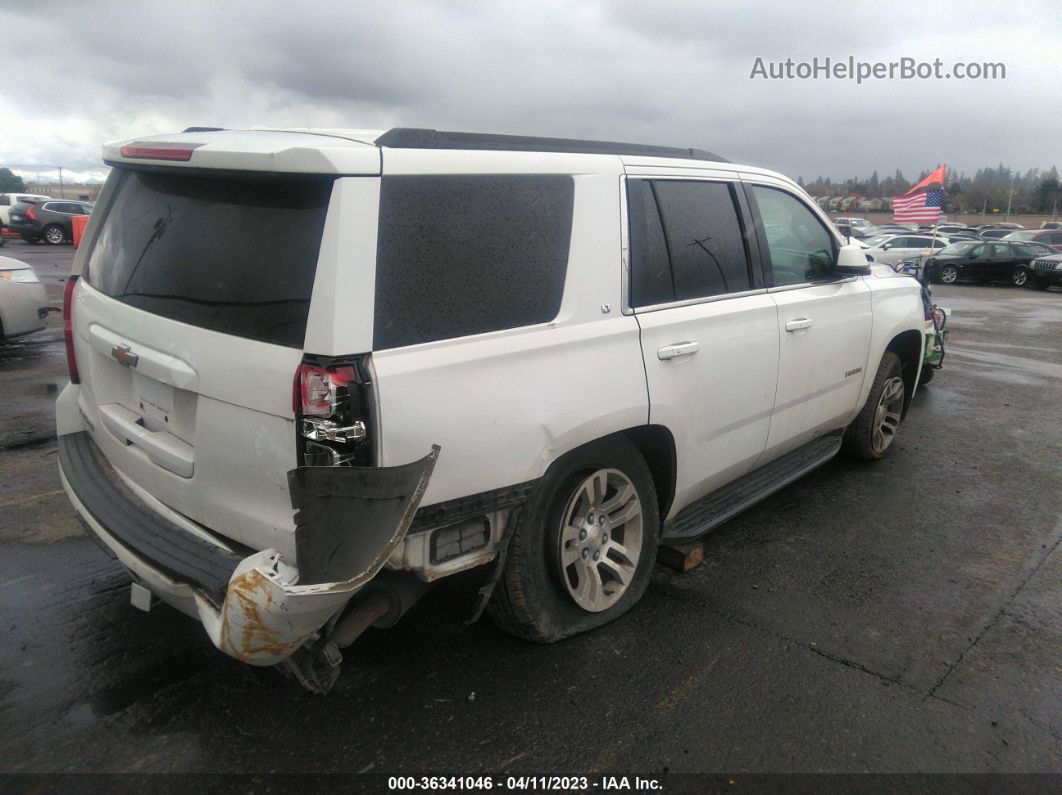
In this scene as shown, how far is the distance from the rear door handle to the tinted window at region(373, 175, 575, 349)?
1.60 m

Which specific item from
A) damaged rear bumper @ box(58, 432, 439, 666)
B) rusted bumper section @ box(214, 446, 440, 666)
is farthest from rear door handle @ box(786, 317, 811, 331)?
rusted bumper section @ box(214, 446, 440, 666)

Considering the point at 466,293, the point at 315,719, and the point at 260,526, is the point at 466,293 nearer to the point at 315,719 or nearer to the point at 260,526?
the point at 260,526

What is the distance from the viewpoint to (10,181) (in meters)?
68.4

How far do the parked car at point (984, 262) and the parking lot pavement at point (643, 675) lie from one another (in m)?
22.6

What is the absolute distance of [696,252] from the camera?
3.46 m

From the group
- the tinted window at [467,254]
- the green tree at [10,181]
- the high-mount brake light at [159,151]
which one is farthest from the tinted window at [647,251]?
the green tree at [10,181]

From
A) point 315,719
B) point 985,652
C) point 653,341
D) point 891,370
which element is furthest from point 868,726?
point 891,370

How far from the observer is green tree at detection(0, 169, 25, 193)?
64000 millimetres

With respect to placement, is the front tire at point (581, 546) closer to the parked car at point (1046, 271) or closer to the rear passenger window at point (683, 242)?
the rear passenger window at point (683, 242)

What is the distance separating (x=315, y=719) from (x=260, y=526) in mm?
756

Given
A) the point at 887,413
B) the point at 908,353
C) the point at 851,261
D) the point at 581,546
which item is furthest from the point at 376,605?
the point at 908,353

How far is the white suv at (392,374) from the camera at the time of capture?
2.19m

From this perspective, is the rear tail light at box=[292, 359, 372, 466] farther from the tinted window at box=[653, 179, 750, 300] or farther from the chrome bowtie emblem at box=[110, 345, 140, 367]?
the tinted window at box=[653, 179, 750, 300]

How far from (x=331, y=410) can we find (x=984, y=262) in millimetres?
26197
